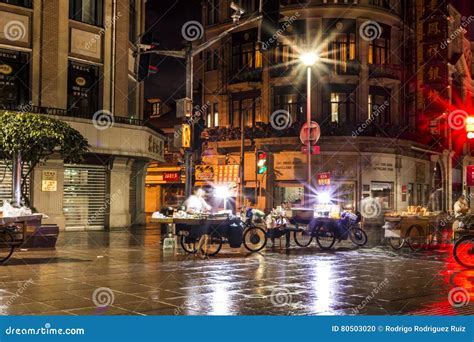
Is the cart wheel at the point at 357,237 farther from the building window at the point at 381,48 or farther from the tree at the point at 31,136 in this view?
the building window at the point at 381,48

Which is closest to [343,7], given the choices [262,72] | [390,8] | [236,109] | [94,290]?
[390,8]

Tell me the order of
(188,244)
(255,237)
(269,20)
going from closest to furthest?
(269,20)
(188,244)
(255,237)

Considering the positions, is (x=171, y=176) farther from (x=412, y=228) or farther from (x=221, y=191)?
(x=412, y=228)

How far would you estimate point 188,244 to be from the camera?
713 inches

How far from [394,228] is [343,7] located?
22431 millimetres

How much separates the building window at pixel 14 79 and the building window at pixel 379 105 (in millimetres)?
21873

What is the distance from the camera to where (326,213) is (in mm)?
21469

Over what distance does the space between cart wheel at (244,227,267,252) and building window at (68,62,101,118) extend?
45.3ft

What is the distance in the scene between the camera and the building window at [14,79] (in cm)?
2667

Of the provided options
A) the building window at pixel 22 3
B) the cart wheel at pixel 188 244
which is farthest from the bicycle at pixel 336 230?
the building window at pixel 22 3

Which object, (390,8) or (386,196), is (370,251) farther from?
(390,8)

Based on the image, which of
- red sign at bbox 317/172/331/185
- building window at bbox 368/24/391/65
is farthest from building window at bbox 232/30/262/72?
red sign at bbox 317/172/331/185

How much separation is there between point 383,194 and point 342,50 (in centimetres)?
996

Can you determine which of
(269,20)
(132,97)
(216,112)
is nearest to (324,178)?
(216,112)
